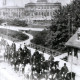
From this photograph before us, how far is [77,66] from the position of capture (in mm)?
18594

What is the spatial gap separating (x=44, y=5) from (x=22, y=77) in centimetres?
4654

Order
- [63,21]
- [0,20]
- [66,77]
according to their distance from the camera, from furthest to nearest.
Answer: [0,20] → [63,21] → [66,77]

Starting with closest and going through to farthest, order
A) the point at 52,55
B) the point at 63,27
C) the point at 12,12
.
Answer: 1. the point at 52,55
2. the point at 63,27
3. the point at 12,12

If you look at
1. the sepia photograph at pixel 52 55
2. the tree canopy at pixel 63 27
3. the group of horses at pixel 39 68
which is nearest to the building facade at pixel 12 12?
the sepia photograph at pixel 52 55

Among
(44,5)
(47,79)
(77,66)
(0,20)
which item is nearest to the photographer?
(47,79)

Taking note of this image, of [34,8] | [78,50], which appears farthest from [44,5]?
[78,50]

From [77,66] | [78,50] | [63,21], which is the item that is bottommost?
[77,66]

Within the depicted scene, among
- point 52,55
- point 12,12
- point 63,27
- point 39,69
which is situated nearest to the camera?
point 39,69

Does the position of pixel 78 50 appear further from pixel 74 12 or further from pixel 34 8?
pixel 34 8

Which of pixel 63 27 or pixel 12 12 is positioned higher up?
pixel 12 12

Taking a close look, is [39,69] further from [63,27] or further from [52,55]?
[63,27]

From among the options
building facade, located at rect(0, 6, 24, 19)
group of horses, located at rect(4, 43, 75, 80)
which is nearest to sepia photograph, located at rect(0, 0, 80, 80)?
group of horses, located at rect(4, 43, 75, 80)

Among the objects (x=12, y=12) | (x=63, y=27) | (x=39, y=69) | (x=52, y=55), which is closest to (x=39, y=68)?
(x=39, y=69)

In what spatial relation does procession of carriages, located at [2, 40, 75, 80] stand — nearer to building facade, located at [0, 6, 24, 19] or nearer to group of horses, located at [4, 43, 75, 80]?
group of horses, located at [4, 43, 75, 80]
